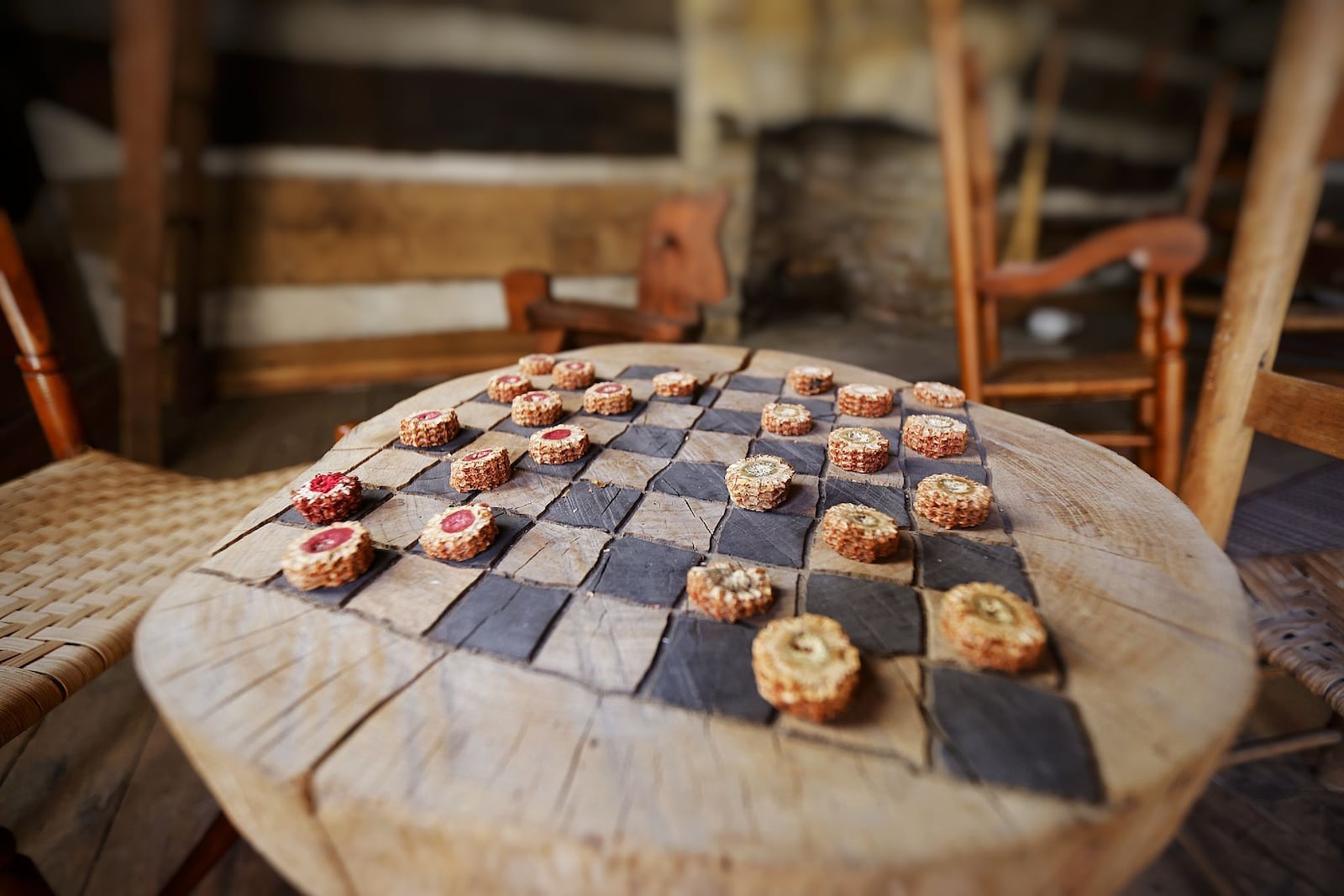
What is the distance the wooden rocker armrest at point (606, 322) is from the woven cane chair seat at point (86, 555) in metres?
1.06

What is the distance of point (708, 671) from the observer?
673 mm

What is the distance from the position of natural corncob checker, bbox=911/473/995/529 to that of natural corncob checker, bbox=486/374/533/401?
0.88 metres

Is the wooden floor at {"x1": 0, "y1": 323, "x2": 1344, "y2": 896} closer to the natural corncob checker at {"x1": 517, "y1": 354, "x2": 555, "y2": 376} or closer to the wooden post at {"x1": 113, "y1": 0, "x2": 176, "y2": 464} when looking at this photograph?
the natural corncob checker at {"x1": 517, "y1": 354, "x2": 555, "y2": 376}

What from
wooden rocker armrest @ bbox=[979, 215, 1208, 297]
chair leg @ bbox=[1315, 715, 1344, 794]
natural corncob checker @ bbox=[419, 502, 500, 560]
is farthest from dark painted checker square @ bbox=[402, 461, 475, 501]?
chair leg @ bbox=[1315, 715, 1344, 794]

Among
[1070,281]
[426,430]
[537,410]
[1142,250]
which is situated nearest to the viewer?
[426,430]

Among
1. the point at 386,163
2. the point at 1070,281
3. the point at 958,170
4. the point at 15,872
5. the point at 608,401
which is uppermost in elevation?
the point at 386,163

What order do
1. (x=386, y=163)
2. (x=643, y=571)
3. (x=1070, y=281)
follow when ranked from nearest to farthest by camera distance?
(x=643, y=571) < (x=1070, y=281) < (x=386, y=163)

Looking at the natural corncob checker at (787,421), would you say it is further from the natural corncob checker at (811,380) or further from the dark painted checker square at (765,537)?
the dark painted checker square at (765,537)

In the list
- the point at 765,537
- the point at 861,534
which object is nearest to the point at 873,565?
the point at 861,534

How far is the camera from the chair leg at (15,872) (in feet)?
3.04

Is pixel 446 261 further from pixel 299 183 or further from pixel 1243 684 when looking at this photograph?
pixel 1243 684

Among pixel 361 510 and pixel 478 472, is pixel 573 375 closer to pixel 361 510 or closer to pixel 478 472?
pixel 478 472

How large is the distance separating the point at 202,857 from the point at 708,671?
1219mm

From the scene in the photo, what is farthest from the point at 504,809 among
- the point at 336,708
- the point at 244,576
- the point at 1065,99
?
the point at 1065,99
